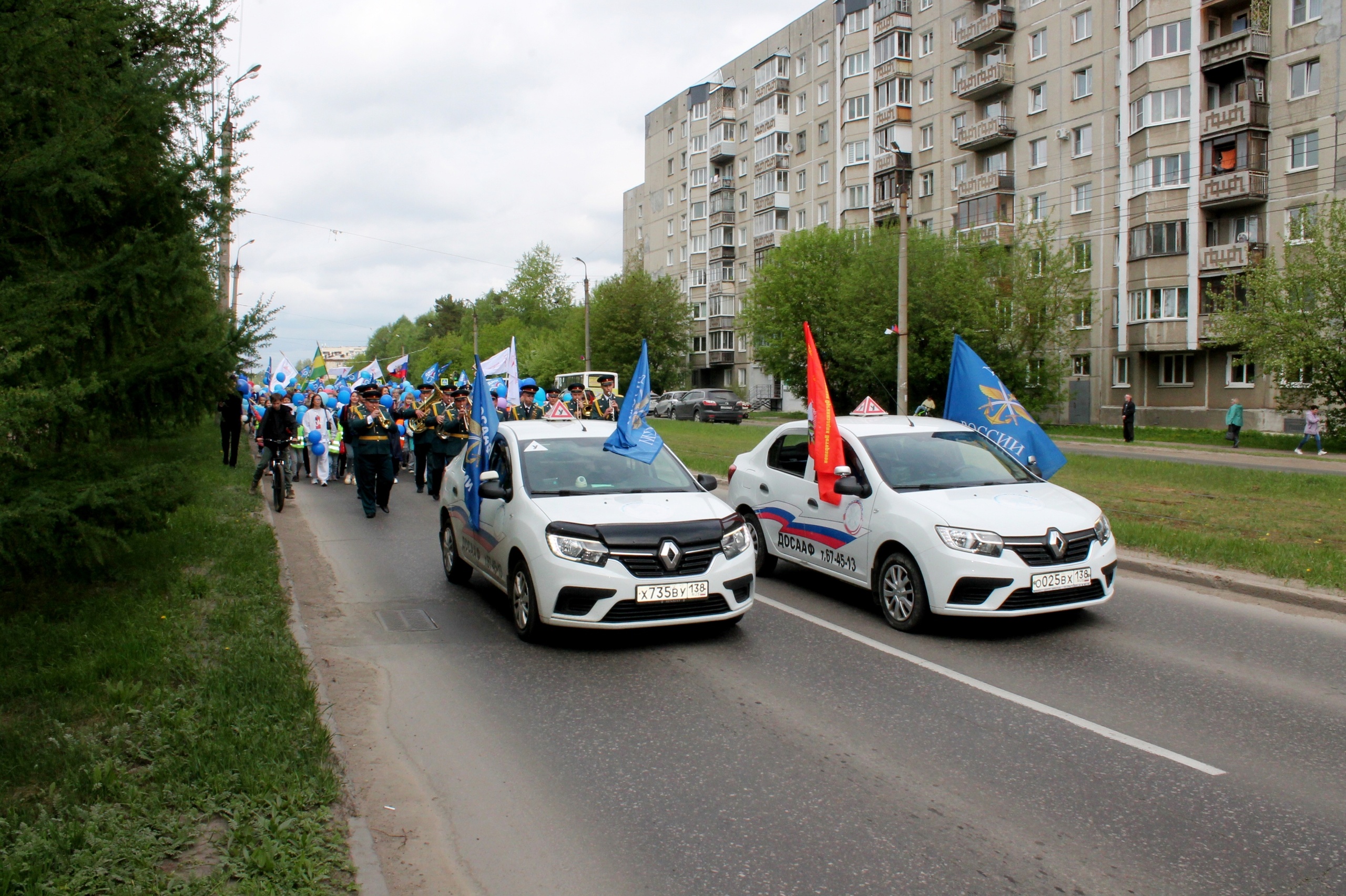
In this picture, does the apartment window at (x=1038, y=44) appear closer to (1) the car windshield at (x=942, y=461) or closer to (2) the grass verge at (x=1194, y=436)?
(2) the grass verge at (x=1194, y=436)

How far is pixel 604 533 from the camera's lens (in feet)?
23.3

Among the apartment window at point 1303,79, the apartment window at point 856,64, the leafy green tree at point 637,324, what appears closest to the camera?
the apartment window at point 1303,79

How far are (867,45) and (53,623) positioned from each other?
60217mm

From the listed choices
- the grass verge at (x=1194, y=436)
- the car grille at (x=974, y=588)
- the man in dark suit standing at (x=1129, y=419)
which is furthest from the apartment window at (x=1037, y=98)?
the car grille at (x=974, y=588)

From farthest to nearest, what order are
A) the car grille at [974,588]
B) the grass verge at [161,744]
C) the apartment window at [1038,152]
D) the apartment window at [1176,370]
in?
the apartment window at [1038,152] → the apartment window at [1176,370] → the car grille at [974,588] → the grass verge at [161,744]

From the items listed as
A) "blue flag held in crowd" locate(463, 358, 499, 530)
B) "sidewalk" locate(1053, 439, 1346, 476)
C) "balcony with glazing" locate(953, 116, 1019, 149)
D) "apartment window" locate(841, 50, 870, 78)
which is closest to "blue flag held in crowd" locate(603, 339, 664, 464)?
"blue flag held in crowd" locate(463, 358, 499, 530)

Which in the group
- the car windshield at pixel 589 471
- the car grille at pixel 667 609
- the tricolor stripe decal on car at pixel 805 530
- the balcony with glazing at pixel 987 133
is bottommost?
the car grille at pixel 667 609

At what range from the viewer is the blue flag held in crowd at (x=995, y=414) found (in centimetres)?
994

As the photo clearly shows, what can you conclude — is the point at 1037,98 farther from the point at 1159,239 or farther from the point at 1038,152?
the point at 1159,239

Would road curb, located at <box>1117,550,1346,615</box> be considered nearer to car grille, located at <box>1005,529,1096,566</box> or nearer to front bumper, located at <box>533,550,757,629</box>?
car grille, located at <box>1005,529,1096,566</box>

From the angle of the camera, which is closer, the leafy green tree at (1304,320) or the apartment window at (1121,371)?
the leafy green tree at (1304,320)

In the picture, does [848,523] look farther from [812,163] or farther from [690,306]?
[690,306]

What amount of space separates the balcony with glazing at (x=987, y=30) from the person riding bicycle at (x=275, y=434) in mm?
42194

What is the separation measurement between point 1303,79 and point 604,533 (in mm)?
39576
